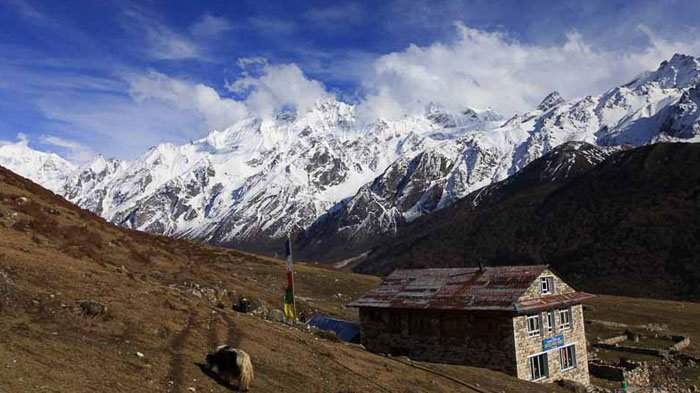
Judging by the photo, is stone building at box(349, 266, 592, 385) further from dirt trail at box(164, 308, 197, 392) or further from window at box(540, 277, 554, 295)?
dirt trail at box(164, 308, 197, 392)

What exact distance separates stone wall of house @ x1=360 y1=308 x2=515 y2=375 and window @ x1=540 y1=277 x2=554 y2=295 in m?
5.38

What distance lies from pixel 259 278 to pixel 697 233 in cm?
12479

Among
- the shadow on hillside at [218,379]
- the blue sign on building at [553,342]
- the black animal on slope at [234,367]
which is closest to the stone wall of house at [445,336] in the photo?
the blue sign on building at [553,342]

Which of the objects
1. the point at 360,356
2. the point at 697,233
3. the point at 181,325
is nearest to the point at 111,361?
the point at 181,325

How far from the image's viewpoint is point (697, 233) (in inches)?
6275

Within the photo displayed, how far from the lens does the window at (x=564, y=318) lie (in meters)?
46.9

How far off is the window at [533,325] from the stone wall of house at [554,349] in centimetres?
28

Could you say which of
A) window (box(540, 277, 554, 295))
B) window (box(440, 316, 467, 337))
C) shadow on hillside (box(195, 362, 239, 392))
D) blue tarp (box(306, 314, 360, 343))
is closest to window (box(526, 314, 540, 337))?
window (box(540, 277, 554, 295))

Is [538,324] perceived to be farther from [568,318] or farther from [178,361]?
[178,361]

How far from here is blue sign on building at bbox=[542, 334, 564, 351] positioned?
44.5 meters

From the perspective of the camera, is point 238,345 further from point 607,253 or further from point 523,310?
point 607,253

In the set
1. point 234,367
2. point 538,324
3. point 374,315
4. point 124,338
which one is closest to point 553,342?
point 538,324

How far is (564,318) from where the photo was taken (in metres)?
47.5

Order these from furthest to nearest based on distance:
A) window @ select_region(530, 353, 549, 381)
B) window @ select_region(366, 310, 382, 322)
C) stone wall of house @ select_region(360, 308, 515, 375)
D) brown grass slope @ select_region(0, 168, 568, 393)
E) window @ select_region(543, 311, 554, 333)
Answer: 1. window @ select_region(366, 310, 382, 322)
2. window @ select_region(543, 311, 554, 333)
3. window @ select_region(530, 353, 549, 381)
4. stone wall of house @ select_region(360, 308, 515, 375)
5. brown grass slope @ select_region(0, 168, 568, 393)
